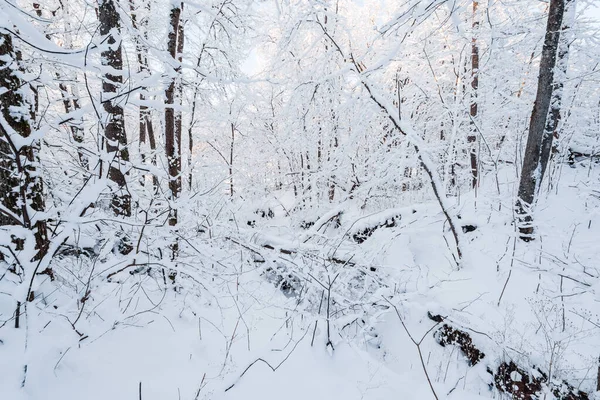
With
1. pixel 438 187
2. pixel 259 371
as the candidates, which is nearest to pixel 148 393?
pixel 259 371

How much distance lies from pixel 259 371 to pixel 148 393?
1018mm

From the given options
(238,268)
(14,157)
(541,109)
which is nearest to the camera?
(14,157)

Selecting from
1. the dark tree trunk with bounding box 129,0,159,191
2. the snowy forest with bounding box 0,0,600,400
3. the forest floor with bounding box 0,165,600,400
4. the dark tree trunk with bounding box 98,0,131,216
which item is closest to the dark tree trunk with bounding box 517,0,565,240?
the snowy forest with bounding box 0,0,600,400

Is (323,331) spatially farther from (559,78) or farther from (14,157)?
(559,78)

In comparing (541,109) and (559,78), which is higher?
(559,78)

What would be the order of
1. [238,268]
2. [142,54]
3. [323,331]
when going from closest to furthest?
1. [323,331]
2. [238,268]
3. [142,54]

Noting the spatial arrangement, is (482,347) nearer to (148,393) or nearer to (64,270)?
(148,393)

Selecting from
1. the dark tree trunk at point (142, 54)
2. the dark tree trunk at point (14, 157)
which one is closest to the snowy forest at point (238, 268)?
the dark tree trunk at point (14, 157)

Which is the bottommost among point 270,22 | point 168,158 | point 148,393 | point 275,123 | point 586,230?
point 148,393

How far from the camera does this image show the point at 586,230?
18.5 ft

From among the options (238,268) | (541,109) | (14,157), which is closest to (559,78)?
(541,109)

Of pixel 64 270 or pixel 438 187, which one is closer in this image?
pixel 64 270

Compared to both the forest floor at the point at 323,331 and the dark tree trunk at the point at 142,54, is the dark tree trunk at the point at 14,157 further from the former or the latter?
the dark tree trunk at the point at 142,54

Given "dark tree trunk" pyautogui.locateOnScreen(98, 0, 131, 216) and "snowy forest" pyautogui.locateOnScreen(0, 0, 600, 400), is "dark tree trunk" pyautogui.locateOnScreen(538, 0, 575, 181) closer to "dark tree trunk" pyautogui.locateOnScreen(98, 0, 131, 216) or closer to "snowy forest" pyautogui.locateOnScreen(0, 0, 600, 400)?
"snowy forest" pyautogui.locateOnScreen(0, 0, 600, 400)
